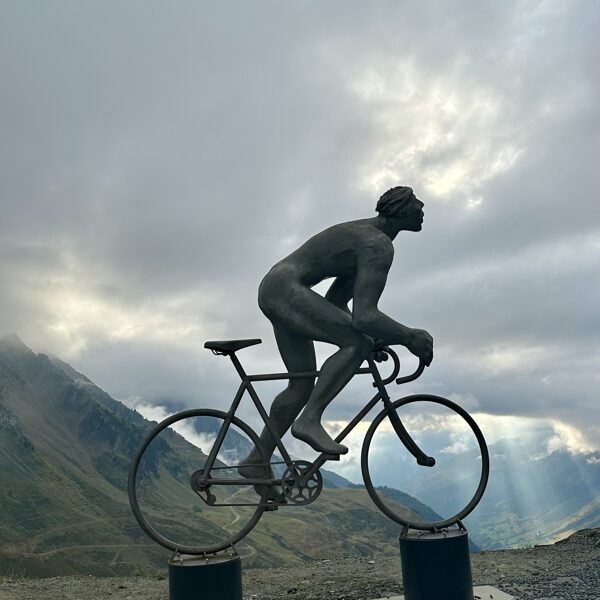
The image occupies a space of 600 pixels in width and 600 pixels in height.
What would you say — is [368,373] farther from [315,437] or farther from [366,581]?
[366,581]

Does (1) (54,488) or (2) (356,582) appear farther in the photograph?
(1) (54,488)

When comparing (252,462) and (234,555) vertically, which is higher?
(252,462)

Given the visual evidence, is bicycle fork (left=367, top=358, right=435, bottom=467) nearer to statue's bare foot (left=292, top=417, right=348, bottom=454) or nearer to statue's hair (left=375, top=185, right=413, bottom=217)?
statue's bare foot (left=292, top=417, right=348, bottom=454)

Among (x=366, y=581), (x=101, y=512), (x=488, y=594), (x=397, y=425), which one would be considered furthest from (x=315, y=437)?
(x=101, y=512)

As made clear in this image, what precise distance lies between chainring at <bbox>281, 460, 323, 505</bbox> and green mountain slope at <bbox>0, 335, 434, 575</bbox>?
77.9 metres

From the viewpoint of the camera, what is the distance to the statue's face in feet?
21.1

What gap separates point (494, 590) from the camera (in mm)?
6789

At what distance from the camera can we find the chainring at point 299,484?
5.68 m

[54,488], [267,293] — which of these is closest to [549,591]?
[267,293]

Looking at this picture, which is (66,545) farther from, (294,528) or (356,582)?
(356,582)

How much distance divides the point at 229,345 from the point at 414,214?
2.56 metres

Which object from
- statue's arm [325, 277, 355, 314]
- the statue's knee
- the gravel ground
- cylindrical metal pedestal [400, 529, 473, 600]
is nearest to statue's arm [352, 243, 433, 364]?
the statue's knee

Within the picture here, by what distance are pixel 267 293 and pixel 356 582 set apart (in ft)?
15.5

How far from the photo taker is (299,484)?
568 cm
